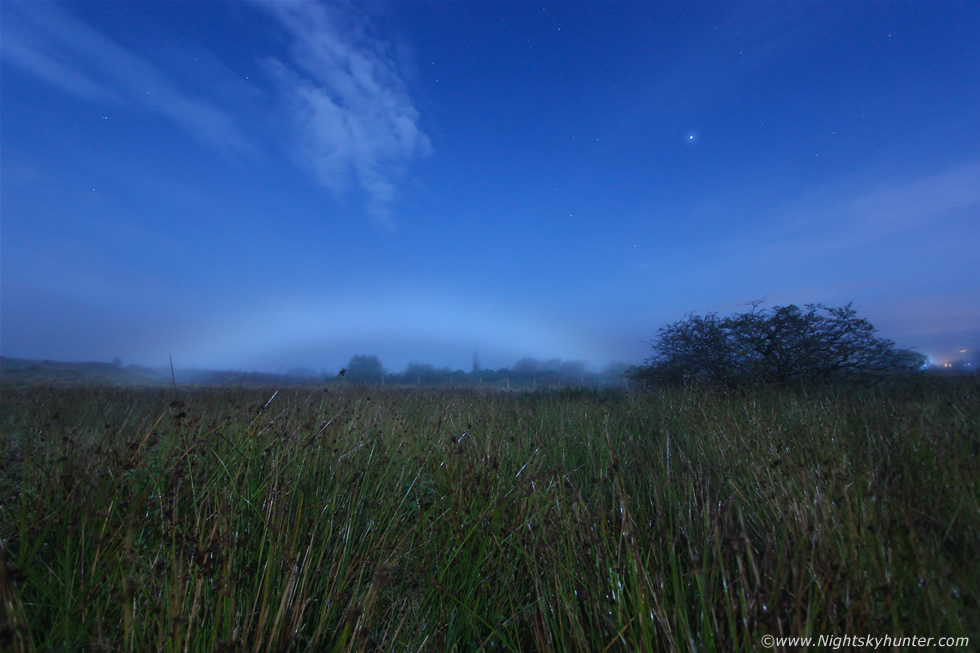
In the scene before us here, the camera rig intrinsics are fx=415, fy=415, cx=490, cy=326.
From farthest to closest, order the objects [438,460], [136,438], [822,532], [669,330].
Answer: [669,330] < [438,460] < [136,438] < [822,532]

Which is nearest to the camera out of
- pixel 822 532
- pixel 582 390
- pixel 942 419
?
pixel 822 532

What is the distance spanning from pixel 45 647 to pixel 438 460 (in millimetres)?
2865

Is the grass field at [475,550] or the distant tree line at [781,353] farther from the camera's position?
the distant tree line at [781,353]

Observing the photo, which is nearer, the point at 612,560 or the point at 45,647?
the point at 45,647

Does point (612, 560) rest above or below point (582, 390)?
below

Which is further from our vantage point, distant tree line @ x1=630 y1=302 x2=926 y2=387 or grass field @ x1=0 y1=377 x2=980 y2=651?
distant tree line @ x1=630 y1=302 x2=926 y2=387

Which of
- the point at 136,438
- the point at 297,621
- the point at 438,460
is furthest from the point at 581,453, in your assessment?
the point at 136,438

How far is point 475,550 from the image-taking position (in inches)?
116

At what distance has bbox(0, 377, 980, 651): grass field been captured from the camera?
1604 millimetres

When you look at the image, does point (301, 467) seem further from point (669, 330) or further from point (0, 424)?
point (669, 330)

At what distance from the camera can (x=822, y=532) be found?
2.02 metres

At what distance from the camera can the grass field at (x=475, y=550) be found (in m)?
1.60

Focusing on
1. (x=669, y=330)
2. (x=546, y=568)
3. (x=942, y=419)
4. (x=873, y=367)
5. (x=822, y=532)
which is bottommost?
(x=546, y=568)

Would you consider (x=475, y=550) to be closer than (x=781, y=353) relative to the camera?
Yes
